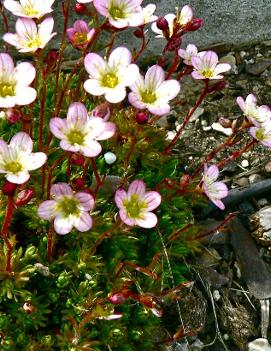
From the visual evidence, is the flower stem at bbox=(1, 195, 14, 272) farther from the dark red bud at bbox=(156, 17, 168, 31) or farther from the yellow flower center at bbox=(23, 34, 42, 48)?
the dark red bud at bbox=(156, 17, 168, 31)

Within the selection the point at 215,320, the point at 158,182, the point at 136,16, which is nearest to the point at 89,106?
the point at 158,182

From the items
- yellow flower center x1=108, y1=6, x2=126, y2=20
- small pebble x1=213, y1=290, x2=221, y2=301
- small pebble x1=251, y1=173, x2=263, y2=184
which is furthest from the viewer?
small pebble x1=251, y1=173, x2=263, y2=184

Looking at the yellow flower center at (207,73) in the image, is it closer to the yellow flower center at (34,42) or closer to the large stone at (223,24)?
the yellow flower center at (34,42)

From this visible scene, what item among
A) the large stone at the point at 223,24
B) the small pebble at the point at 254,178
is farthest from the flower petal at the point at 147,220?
the large stone at the point at 223,24

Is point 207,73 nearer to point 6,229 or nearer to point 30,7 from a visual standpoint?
point 30,7

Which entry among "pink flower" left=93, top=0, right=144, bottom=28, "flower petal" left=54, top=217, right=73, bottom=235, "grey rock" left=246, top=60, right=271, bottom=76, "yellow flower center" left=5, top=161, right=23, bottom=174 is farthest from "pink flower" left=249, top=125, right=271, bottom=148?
"grey rock" left=246, top=60, right=271, bottom=76
